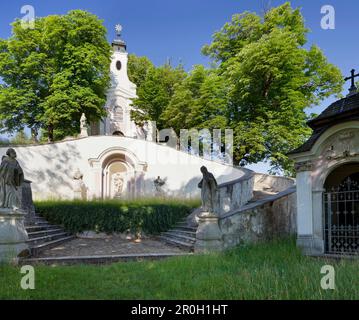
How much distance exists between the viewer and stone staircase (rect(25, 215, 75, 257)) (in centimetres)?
946

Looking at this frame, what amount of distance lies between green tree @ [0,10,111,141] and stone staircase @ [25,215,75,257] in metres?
11.9

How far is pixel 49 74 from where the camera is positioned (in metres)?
23.6

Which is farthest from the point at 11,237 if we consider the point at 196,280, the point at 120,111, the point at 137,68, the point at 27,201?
the point at 137,68

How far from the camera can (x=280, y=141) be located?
1903 cm

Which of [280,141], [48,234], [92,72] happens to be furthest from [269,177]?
[92,72]

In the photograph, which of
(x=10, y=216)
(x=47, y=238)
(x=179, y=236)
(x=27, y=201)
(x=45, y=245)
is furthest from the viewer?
(x=27, y=201)

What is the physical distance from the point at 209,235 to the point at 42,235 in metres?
5.44

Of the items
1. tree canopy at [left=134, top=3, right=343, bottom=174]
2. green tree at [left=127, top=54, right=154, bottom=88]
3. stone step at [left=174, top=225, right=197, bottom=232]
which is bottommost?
stone step at [left=174, top=225, right=197, bottom=232]

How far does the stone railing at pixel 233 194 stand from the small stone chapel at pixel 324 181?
14.9ft

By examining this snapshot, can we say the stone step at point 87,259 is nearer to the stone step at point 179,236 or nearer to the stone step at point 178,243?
the stone step at point 178,243

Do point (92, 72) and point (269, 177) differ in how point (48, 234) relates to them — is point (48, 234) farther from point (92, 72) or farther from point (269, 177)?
point (92, 72)

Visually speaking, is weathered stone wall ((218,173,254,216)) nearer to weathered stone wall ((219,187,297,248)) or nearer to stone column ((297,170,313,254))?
weathered stone wall ((219,187,297,248))

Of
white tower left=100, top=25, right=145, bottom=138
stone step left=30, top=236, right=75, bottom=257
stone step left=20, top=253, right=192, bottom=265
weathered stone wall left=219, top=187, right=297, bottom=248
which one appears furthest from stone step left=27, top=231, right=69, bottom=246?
white tower left=100, top=25, right=145, bottom=138

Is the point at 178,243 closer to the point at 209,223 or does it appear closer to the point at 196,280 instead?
the point at 209,223
